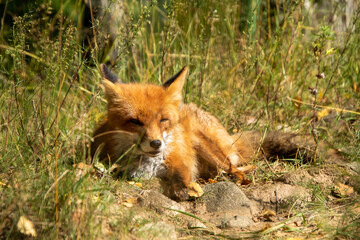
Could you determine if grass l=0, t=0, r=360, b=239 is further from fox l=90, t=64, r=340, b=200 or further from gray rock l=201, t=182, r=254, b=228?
gray rock l=201, t=182, r=254, b=228

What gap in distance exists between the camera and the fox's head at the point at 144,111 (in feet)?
11.1

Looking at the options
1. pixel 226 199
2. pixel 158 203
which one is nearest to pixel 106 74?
pixel 158 203

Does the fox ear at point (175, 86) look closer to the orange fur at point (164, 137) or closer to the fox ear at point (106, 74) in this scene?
the orange fur at point (164, 137)

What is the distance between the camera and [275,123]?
15.7 ft

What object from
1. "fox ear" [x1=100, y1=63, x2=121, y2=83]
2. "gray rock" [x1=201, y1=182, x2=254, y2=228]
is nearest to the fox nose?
"gray rock" [x1=201, y1=182, x2=254, y2=228]

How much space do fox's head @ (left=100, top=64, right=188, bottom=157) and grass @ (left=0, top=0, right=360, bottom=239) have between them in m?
0.26

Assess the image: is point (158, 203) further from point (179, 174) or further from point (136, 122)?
point (136, 122)

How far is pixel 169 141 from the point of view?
374cm

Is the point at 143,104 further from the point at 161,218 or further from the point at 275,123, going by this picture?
the point at 275,123

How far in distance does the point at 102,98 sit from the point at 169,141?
0.81 metres

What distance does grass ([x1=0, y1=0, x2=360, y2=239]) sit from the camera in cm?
232

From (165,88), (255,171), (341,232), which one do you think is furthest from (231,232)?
(165,88)

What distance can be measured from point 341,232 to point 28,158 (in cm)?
249

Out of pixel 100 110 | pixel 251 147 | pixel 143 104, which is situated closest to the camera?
pixel 143 104
